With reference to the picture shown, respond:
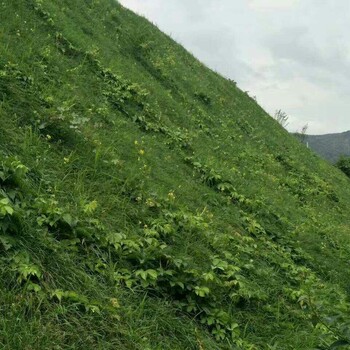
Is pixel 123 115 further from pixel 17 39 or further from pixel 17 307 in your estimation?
pixel 17 307

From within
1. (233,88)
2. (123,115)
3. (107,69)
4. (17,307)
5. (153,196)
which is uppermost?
(233,88)

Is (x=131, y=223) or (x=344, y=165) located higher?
(x=344, y=165)

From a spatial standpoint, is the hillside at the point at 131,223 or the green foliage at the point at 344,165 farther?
the green foliage at the point at 344,165

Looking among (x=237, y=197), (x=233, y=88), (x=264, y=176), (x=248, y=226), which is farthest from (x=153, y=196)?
(x=233, y=88)

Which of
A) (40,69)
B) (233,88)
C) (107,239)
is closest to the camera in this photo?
(107,239)

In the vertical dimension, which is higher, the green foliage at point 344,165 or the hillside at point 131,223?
the green foliage at point 344,165

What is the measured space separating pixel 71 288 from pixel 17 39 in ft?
17.9

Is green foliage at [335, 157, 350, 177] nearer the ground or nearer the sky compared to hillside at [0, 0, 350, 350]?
nearer the sky

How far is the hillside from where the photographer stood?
353 cm

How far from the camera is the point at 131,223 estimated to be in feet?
16.8

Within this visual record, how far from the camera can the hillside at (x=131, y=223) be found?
11.6 feet

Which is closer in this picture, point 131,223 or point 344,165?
point 131,223

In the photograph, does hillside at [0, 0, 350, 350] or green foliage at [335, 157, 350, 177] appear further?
green foliage at [335, 157, 350, 177]

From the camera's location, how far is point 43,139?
5.60 meters
